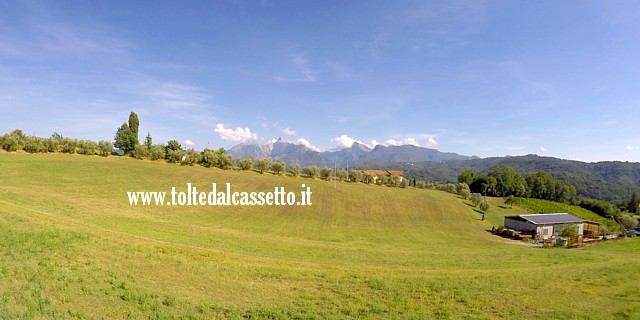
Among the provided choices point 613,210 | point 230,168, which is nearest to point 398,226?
point 230,168

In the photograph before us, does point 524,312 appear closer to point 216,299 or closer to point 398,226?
point 216,299

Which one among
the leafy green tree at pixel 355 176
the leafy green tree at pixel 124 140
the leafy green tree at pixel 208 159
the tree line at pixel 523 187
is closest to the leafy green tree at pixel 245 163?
the leafy green tree at pixel 208 159

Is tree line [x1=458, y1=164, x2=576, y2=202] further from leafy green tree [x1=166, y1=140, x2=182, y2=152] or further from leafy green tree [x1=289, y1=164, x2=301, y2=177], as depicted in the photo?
leafy green tree [x1=166, y1=140, x2=182, y2=152]

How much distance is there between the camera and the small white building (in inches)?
2601

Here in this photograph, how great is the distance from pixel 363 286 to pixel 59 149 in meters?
105

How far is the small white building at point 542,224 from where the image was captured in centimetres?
6606

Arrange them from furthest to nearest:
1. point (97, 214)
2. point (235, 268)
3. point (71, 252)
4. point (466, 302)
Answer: point (97, 214)
point (235, 268)
point (71, 252)
point (466, 302)

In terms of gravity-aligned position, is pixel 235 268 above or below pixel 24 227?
below

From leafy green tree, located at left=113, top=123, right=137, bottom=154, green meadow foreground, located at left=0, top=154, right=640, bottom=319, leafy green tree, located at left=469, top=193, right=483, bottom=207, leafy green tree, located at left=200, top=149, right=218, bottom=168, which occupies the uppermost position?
leafy green tree, located at left=113, top=123, right=137, bottom=154

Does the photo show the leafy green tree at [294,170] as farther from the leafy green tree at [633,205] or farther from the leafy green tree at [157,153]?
the leafy green tree at [633,205]

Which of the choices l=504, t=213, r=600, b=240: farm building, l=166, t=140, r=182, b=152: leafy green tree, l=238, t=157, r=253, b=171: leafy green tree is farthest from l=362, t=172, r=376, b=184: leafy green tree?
l=166, t=140, r=182, b=152: leafy green tree

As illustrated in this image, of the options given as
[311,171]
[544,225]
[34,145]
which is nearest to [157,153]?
[34,145]

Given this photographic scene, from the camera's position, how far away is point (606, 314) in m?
13.4

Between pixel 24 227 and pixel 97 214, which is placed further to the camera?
pixel 97 214
